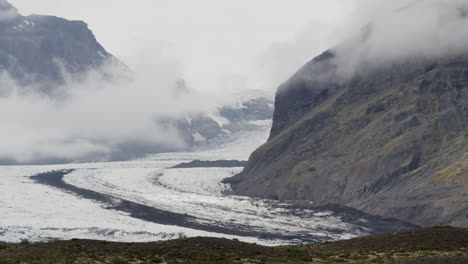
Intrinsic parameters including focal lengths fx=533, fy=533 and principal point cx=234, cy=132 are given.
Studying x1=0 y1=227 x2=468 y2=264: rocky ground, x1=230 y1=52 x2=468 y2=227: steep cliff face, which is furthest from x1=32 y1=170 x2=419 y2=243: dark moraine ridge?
x1=0 y1=227 x2=468 y2=264: rocky ground

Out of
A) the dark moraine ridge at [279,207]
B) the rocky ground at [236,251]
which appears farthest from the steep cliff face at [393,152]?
the rocky ground at [236,251]

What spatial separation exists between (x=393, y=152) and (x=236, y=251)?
119096mm

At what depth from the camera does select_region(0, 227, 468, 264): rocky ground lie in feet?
115

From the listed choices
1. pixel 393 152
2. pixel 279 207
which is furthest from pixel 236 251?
pixel 393 152

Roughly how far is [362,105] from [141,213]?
89.2m

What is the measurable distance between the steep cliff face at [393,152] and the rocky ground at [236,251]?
72.2 metres

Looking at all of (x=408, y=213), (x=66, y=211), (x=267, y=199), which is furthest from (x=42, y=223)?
(x=408, y=213)

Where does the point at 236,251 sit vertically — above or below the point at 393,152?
below

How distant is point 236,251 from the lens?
3950 cm

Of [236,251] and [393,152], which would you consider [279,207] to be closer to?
[393,152]

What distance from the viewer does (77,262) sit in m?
33.3

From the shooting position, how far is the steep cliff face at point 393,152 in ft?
410

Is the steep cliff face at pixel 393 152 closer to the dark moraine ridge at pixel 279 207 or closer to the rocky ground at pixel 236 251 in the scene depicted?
the dark moraine ridge at pixel 279 207

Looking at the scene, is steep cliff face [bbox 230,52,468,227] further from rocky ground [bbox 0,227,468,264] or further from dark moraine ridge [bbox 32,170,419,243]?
rocky ground [bbox 0,227,468,264]
